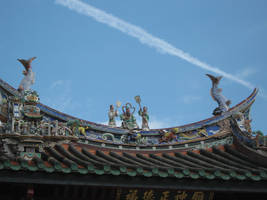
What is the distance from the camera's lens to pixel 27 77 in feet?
38.2

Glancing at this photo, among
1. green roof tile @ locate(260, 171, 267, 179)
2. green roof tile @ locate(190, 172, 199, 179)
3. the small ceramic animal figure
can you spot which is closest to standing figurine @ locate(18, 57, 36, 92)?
green roof tile @ locate(190, 172, 199, 179)

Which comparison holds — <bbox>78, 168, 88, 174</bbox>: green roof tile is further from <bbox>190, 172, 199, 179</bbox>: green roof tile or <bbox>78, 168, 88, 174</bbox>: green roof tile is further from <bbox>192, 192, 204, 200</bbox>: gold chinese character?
<bbox>192, 192, 204, 200</bbox>: gold chinese character

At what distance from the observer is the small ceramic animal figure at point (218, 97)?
13.8m

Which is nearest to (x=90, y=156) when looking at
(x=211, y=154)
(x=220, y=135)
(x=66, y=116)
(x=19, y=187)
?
(x=19, y=187)

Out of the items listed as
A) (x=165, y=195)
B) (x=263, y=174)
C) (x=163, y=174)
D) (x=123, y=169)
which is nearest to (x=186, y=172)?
(x=163, y=174)

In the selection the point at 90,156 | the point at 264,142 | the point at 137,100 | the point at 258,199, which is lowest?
the point at 258,199

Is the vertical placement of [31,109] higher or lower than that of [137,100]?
lower

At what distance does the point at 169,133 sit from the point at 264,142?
2.85 meters

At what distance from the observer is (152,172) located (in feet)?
24.7

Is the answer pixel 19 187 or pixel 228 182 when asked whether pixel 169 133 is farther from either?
pixel 19 187

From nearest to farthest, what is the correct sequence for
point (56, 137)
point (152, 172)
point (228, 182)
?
point (152, 172) → point (228, 182) → point (56, 137)

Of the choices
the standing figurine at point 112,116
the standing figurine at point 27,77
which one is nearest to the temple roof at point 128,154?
the standing figurine at point 27,77

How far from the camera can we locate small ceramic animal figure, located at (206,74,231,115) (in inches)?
545

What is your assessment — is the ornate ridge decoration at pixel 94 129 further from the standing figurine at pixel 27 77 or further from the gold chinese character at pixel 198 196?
the gold chinese character at pixel 198 196
